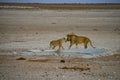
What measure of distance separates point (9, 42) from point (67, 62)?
22.6 feet

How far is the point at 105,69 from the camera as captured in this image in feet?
46.9

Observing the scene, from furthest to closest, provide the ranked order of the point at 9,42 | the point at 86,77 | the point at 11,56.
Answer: the point at 9,42, the point at 11,56, the point at 86,77

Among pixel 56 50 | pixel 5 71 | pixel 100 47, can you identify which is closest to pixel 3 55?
pixel 56 50

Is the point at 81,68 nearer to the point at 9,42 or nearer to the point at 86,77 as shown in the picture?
the point at 86,77

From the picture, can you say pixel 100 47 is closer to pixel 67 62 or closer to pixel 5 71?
pixel 67 62

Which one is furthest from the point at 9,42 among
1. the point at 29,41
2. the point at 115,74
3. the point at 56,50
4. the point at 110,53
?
the point at 115,74

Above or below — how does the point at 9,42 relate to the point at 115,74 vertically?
below

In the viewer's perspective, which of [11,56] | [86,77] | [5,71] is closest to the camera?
[86,77]

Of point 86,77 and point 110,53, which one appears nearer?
point 86,77

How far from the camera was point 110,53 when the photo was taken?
1808 cm

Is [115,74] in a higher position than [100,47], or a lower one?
higher

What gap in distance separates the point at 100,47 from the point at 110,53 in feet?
6.11

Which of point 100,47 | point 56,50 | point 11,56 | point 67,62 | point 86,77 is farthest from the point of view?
point 100,47

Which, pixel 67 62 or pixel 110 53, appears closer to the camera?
pixel 67 62
